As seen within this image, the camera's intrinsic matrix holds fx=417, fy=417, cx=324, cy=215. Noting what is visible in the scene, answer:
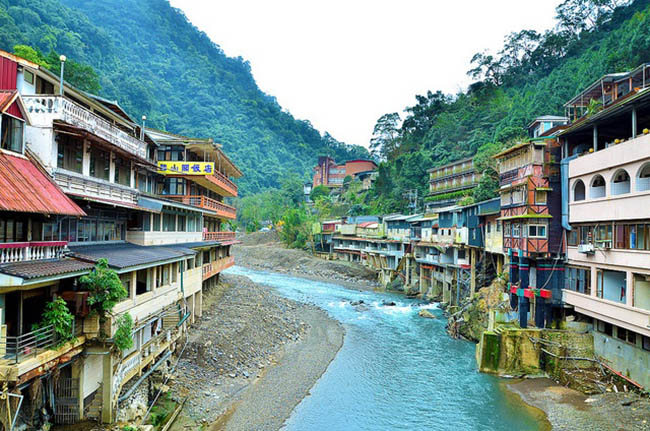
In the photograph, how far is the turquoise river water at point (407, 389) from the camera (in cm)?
2098

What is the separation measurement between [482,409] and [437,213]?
32559 millimetres

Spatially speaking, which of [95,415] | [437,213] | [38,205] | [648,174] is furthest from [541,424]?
[437,213]

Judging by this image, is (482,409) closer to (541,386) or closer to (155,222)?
(541,386)

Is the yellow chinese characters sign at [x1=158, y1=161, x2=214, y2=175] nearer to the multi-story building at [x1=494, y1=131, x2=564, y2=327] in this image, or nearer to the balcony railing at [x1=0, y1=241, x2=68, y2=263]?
the balcony railing at [x1=0, y1=241, x2=68, y2=263]

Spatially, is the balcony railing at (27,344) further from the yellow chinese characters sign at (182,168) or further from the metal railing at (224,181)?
the metal railing at (224,181)

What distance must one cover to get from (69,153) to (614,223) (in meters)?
27.0

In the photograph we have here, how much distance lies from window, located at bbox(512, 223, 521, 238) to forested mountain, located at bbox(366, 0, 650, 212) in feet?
51.9

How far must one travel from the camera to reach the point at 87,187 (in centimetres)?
1825

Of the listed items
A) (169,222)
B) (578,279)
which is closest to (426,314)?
(578,279)

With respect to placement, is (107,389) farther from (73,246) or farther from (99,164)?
(99,164)

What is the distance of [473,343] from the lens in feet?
110

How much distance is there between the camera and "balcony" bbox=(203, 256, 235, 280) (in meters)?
34.7

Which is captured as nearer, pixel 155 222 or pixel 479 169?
pixel 155 222

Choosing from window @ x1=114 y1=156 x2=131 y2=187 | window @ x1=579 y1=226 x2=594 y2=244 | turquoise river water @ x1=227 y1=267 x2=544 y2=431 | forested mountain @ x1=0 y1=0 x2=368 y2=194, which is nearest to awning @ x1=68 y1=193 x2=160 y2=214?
window @ x1=114 y1=156 x2=131 y2=187
